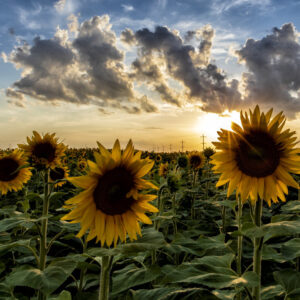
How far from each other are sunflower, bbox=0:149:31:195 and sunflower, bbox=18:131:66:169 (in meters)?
0.79

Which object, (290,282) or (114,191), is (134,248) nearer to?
(114,191)

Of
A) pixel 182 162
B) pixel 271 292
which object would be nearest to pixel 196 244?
pixel 271 292

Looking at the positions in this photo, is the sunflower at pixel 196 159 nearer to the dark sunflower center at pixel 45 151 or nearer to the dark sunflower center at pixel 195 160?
the dark sunflower center at pixel 195 160

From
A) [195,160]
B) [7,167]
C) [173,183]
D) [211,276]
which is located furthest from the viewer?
[195,160]

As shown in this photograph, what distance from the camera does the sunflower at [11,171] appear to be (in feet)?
15.5

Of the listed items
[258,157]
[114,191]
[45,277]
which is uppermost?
[258,157]

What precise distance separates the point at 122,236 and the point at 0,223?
116 centimetres

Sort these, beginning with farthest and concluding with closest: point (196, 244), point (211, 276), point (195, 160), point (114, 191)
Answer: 1. point (195, 160)
2. point (196, 244)
3. point (114, 191)
4. point (211, 276)

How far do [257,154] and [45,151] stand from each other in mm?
2830

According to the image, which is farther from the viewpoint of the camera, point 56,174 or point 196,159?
point 196,159

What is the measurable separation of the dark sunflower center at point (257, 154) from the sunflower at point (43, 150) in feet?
8.45

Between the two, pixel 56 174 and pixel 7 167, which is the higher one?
pixel 7 167

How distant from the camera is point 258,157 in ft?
8.20

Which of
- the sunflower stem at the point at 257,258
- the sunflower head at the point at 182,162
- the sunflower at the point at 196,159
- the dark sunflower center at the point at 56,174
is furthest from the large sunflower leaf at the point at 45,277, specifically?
the sunflower at the point at 196,159
